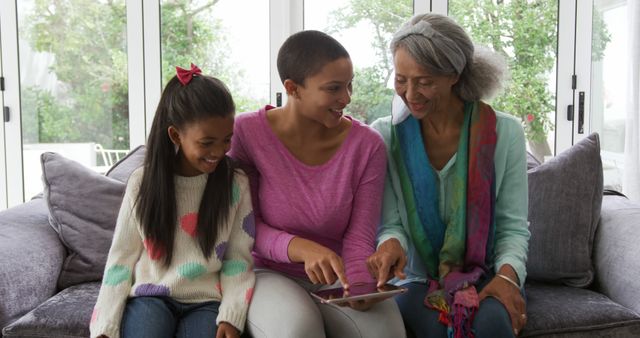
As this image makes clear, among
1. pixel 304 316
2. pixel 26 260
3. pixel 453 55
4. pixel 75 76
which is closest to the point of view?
pixel 304 316

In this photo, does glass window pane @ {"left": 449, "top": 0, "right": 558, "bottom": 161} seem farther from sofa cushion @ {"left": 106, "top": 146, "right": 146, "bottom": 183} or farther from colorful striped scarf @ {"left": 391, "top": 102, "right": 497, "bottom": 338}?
sofa cushion @ {"left": 106, "top": 146, "right": 146, "bottom": 183}

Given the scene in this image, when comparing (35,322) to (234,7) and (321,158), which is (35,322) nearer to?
(321,158)

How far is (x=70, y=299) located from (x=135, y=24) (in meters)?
1.97

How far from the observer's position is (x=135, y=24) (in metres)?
3.66

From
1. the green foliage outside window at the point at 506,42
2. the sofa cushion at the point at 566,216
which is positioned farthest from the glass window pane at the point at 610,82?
the sofa cushion at the point at 566,216

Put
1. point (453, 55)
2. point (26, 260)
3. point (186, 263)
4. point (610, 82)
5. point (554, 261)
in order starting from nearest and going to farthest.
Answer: point (186, 263) → point (453, 55) → point (26, 260) → point (554, 261) → point (610, 82)

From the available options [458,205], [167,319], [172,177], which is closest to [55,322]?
[167,319]

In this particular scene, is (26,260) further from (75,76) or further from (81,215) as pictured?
(75,76)

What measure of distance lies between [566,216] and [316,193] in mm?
839

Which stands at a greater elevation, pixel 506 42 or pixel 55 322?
pixel 506 42

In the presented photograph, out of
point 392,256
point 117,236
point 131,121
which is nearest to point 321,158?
point 392,256

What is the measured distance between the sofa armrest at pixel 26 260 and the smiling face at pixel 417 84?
115 centimetres

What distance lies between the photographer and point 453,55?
74.1 inches

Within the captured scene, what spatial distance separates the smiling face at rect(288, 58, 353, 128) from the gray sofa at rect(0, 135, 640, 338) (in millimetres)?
762
